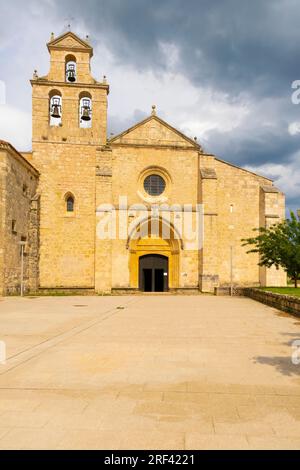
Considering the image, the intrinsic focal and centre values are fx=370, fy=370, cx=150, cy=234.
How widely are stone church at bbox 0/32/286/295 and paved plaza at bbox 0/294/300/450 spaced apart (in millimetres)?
14113

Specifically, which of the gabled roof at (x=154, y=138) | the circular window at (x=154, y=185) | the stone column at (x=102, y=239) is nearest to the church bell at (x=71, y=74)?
the gabled roof at (x=154, y=138)

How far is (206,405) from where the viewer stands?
3.84 meters

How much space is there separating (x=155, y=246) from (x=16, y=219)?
8.60 m

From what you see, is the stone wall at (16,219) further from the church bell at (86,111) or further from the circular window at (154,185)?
the circular window at (154,185)

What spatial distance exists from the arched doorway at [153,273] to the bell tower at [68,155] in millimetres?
3288

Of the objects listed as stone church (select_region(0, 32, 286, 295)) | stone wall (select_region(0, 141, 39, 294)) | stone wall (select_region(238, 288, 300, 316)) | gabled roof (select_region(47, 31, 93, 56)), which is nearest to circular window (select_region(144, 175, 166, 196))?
stone church (select_region(0, 32, 286, 295))

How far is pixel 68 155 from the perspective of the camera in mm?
23312

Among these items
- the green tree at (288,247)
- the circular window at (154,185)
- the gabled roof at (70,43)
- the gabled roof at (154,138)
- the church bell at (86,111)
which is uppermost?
the gabled roof at (70,43)

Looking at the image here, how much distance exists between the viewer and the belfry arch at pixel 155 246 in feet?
76.3

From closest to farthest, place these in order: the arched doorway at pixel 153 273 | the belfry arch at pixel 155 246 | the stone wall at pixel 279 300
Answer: the stone wall at pixel 279 300, the belfry arch at pixel 155 246, the arched doorway at pixel 153 273

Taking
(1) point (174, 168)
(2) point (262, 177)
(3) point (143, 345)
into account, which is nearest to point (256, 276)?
(2) point (262, 177)

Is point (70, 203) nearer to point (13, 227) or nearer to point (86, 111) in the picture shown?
point (13, 227)
